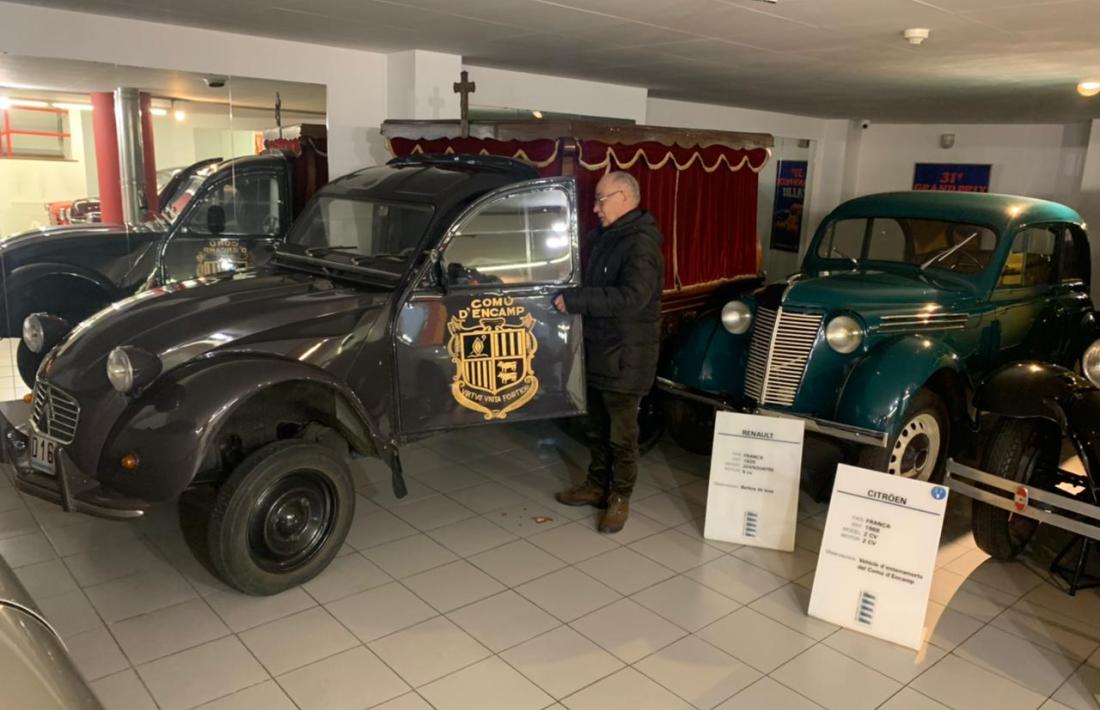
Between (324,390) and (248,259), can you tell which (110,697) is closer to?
(324,390)

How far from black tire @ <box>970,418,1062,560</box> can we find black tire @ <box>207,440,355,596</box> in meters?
2.84

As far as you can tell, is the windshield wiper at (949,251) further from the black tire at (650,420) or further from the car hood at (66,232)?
the car hood at (66,232)

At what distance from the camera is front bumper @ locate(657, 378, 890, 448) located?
11.9ft

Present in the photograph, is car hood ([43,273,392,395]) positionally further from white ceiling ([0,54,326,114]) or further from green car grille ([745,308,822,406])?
white ceiling ([0,54,326,114])

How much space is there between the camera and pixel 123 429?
290cm

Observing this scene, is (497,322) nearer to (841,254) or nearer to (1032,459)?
(1032,459)

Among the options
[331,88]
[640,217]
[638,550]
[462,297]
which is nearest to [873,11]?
[640,217]

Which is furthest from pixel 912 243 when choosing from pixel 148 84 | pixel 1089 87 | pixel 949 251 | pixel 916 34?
pixel 148 84

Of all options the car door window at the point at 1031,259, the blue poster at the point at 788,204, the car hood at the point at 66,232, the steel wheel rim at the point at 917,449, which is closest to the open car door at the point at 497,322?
the steel wheel rim at the point at 917,449

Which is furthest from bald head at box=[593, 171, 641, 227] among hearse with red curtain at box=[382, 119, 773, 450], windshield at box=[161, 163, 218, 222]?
windshield at box=[161, 163, 218, 222]

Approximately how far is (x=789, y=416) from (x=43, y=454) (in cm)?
330

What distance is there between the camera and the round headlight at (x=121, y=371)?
9.41 feet

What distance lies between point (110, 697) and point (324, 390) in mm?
1304

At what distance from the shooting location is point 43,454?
304 centimetres
